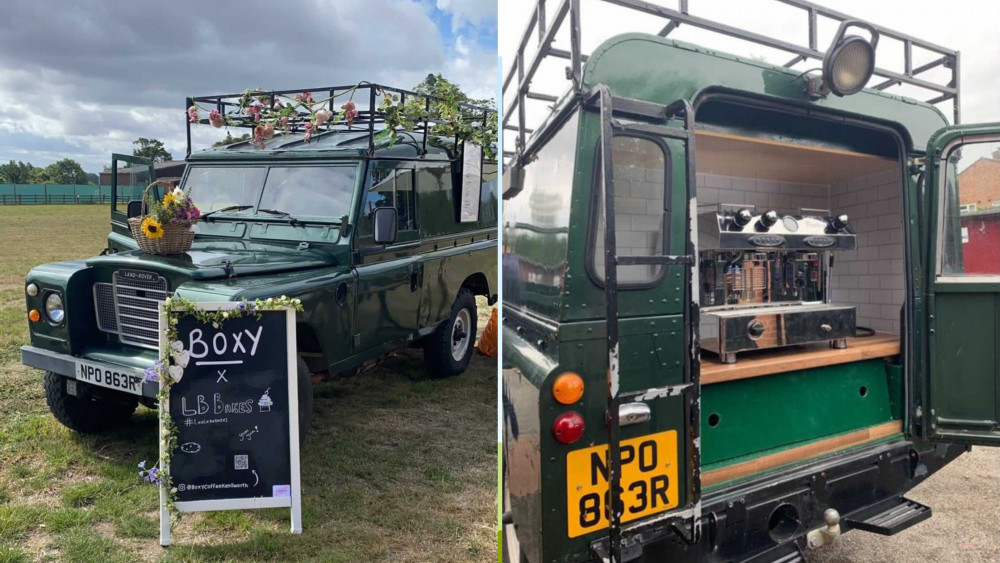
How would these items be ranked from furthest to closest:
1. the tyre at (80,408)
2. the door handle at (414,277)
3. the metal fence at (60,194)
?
the door handle at (414,277), the metal fence at (60,194), the tyre at (80,408)

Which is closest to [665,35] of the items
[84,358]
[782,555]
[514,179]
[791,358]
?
[514,179]

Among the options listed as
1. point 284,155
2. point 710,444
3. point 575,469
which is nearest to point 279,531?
point 575,469

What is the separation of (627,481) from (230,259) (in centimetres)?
271

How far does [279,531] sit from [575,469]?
1799 mm

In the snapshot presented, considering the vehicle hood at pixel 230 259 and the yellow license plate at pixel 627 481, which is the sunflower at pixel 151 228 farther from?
the yellow license plate at pixel 627 481

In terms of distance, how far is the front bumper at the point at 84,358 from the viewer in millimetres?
3623

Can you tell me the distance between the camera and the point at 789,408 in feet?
10.4

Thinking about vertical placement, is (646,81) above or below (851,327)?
above

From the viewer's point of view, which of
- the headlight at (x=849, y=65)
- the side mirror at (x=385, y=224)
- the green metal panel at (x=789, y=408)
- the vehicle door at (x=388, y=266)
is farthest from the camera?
the vehicle door at (x=388, y=266)

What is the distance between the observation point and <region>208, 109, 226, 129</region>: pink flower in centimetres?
469

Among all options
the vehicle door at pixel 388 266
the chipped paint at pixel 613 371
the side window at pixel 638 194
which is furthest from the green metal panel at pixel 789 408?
the vehicle door at pixel 388 266

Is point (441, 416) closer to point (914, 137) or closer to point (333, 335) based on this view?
point (333, 335)

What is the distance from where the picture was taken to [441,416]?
5.02m

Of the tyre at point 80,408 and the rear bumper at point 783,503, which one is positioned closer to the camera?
the rear bumper at point 783,503
